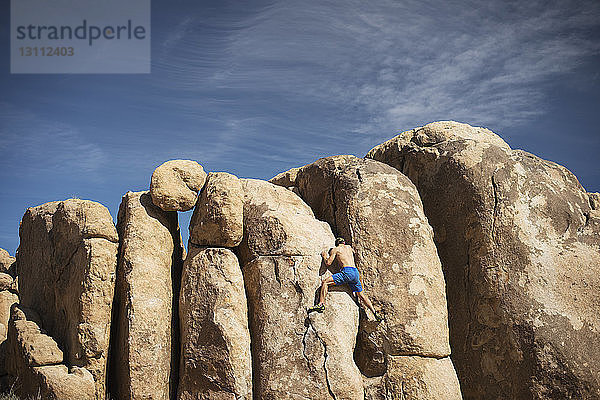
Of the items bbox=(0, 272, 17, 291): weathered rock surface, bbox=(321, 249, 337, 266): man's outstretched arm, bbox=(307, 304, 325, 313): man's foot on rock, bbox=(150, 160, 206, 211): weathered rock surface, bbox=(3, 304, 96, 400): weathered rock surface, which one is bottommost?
bbox=(3, 304, 96, 400): weathered rock surface

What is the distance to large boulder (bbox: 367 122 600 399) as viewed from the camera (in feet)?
34.1

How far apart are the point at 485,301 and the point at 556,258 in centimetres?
161

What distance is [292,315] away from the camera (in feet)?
33.8

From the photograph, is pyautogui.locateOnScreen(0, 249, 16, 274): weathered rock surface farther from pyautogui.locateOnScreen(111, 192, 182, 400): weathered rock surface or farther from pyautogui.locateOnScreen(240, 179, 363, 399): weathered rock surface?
pyautogui.locateOnScreen(240, 179, 363, 399): weathered rock surface

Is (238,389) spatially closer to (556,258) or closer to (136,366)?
(136,366)

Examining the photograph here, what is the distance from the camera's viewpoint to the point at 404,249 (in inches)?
440

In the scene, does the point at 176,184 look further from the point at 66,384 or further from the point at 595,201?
the point at 595,201

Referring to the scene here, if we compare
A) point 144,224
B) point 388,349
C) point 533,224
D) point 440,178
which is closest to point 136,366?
point 144,224

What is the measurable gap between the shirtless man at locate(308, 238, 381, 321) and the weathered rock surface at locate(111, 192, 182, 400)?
307cm

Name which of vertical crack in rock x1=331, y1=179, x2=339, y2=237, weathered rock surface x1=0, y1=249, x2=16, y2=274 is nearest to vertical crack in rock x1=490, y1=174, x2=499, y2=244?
vertical crack in rock x1=331, y1=179, x2=339, y2=237

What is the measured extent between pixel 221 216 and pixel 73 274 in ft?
11.6

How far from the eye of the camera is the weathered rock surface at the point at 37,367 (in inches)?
419

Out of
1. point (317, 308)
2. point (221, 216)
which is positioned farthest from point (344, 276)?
point (221, 216)

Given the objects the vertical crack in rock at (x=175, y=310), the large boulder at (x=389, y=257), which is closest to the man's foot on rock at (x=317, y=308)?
the large boulder at (x=389, y=257)
